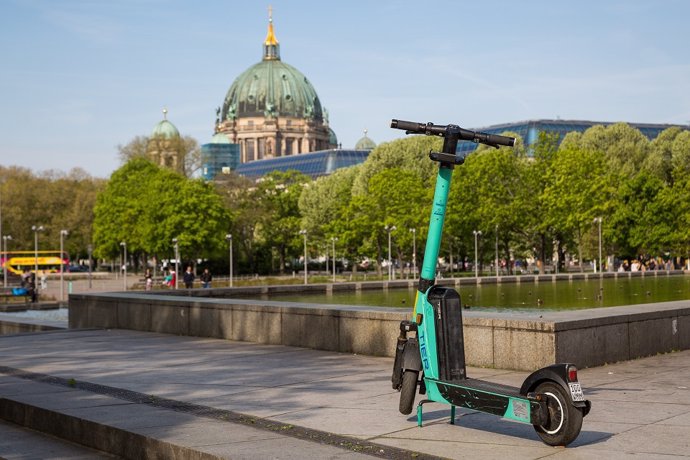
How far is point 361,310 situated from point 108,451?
7.23 metres

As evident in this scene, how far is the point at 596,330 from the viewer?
13500 millimetres

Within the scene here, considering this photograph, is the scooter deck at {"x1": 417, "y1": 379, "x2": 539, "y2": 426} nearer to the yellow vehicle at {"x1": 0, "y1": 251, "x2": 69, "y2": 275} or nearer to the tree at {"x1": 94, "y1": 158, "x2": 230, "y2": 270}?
the tree at {"x1": 94, "y1": 158, "x2": 230, "y2": 270}

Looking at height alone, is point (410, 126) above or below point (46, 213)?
below

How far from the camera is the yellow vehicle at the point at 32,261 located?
10458 cm

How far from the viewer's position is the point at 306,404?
10625 millimetres

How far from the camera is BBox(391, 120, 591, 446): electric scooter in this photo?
7.88m

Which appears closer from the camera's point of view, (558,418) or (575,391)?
(575,391)

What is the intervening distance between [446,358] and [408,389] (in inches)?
19.1

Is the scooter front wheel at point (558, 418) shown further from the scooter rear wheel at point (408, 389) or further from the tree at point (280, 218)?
the tree at point (280, 218)

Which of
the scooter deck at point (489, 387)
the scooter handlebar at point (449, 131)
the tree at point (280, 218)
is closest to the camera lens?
the scooter deck at point (489, 387)

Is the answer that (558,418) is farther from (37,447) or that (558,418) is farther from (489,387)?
(37,447)

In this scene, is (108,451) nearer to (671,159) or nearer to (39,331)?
(39,331)

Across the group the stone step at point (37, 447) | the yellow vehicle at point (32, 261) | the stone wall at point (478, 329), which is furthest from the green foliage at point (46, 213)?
the stone step at point (37, 447)

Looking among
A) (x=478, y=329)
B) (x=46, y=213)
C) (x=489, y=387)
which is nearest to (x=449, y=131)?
(x=489, y=387)
